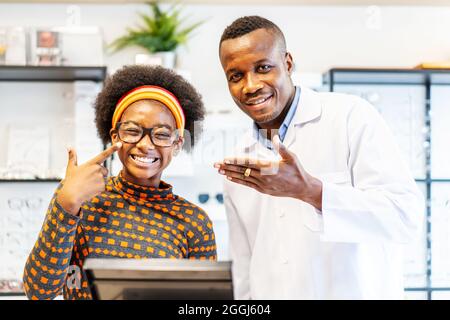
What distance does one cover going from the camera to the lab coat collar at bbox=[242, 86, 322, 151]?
2.70 ft

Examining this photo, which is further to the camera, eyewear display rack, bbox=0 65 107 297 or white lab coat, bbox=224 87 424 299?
eyewear display rack, bbox=0 65 107 297

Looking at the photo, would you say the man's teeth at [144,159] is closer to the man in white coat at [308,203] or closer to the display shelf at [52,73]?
the man in white coat at [308,203]

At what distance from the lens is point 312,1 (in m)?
1.61

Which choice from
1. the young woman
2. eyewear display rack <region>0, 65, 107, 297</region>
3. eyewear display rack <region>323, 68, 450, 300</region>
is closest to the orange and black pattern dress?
the young woman

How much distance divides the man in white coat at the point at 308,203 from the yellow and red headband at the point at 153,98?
11cm

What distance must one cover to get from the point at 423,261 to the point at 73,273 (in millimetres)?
848

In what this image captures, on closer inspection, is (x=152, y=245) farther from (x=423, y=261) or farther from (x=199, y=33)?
(x=199, y=33)

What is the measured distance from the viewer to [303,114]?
83 centimetres

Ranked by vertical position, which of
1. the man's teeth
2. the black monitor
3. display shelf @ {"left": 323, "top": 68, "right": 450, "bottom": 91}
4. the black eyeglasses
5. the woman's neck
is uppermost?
display shelf @ {"left": 323, "top": 68, "right": 450, "bottom": 91}

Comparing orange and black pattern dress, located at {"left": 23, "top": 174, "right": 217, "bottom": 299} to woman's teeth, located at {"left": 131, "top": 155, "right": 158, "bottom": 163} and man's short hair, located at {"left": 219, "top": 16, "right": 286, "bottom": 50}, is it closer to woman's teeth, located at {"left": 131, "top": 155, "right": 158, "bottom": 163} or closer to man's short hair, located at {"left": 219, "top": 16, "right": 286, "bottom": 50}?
woman's teeth, located at {"left": 131, "top": 155, "right": 158, "bottom": 163}

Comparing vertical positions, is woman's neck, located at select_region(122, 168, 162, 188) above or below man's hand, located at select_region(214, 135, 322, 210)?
below

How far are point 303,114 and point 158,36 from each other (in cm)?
124

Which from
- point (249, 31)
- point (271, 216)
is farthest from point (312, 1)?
point (271, 216)

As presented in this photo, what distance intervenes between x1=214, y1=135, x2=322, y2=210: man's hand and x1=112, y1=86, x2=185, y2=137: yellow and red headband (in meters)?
0.26
